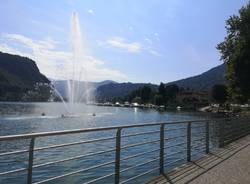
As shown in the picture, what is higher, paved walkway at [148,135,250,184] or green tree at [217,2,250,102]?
green tree at [217,2,250,102]

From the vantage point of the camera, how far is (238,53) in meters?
36.3

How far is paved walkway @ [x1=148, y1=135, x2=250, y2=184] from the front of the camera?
968 centimetres

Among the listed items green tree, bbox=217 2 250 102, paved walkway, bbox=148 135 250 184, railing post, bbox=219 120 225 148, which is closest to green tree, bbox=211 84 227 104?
green tree, bbox=217 2 250 102

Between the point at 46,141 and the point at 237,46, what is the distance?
17.8 metres

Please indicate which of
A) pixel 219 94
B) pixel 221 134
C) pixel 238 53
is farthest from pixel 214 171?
pixel 219 94

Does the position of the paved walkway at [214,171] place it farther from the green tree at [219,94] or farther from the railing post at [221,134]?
the green tree at [219,94]

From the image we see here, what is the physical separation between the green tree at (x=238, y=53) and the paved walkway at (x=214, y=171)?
22.5m

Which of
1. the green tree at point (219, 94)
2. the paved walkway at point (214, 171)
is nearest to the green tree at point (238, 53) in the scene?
the paved walkway at point (214, 171)

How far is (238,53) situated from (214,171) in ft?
87.6

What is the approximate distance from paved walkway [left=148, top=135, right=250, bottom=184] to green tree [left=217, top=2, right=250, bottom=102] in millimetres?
22528

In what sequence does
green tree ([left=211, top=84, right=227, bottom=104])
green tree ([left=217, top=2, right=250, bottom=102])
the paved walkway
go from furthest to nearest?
green tree ([left=211, top=84, right=227, bottom=104])
green tree ([left=217, top=2, right=250, bottom=102])
the paved walkway

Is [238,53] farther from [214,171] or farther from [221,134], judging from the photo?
[214,171]

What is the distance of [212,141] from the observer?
88.1ft

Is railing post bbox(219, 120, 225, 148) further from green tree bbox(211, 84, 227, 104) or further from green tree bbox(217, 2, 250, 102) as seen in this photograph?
green tree bbox(211, 84, 227, 104)
